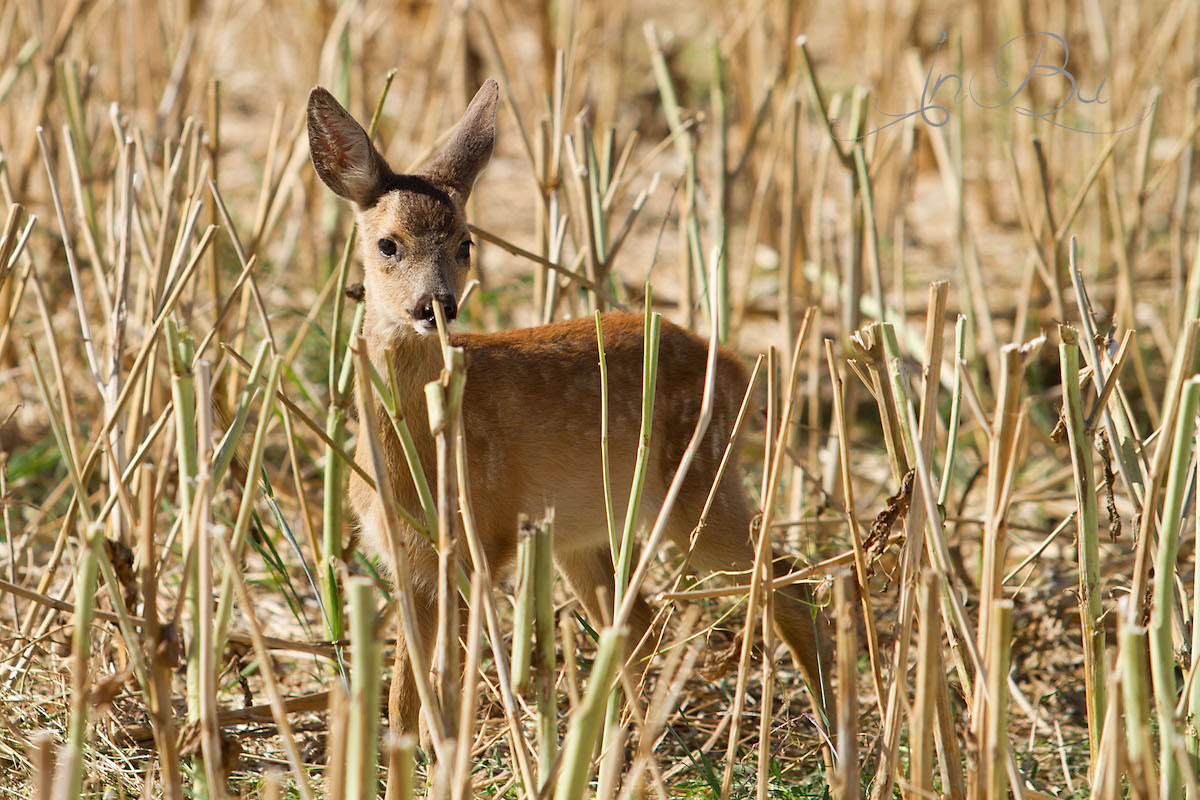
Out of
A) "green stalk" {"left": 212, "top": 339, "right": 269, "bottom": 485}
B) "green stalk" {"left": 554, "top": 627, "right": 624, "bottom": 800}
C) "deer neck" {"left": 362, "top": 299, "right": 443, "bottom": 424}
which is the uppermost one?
"deer neck" {"left": 362, "top": 299, "right": 443, "bottom": 424}

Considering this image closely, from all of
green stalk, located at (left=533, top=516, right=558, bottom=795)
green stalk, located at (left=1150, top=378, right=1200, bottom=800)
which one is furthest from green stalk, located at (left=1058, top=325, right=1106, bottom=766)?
green stalk, located at (left=533, top=516, right=558, bottom=795)

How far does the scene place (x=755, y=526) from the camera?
2824 mm

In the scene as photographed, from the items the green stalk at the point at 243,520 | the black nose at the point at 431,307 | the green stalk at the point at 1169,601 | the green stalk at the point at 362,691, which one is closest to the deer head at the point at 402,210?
the black nose at the point at 431,307

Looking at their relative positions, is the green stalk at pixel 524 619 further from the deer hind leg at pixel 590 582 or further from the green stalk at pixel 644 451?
the deer hind leg at pixel 590 582

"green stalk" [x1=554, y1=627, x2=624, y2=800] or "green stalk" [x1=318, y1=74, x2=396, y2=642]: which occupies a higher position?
"green stalk" [x1=318, y1=74, x2=396, y2=642]

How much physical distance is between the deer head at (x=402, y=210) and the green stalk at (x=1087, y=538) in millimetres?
1539

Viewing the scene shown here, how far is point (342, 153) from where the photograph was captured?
11.7 ft

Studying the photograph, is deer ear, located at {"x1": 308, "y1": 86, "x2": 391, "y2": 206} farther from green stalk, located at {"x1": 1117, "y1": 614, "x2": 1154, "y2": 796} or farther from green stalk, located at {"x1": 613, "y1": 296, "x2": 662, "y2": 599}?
green stalk, located at {"x1": 1117, "y1": 614, "x2": 1154, "y2": 796}

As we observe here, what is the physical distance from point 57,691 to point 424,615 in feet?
3.29

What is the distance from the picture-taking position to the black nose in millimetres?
3279

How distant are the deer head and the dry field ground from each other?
18 centimetres

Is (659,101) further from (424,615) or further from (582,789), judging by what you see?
(582,789)

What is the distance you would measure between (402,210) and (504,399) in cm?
63

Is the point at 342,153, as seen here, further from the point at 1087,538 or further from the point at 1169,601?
the point at 1169,601
